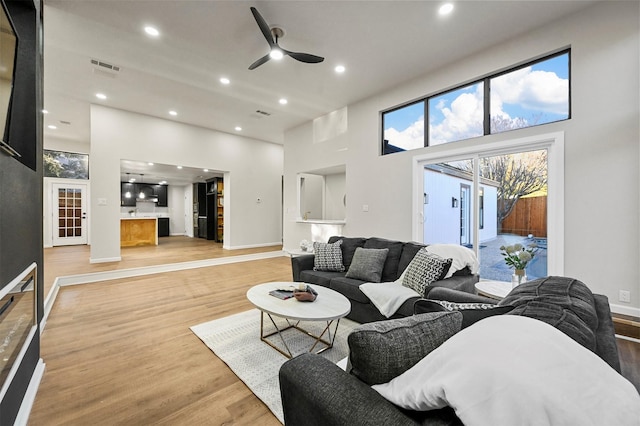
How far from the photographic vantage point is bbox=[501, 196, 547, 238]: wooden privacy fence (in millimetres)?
3371

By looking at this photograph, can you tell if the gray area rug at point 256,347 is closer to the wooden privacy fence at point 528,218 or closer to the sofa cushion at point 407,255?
the sofa cushion at point 407,255

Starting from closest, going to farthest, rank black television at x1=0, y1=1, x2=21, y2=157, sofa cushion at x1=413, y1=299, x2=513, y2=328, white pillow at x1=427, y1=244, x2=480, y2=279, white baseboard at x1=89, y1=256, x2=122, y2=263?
sofa cushion at x1=413, y1=299, x2=513, y2=328
black television at x1=0, y1=1, x2=21, y2=157
white pillow at x1=427, y1=244, x2=480, y2=279
white baseboard at x1=89, y1=256, x2=122, y2=263

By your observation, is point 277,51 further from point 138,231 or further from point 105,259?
point 138,231

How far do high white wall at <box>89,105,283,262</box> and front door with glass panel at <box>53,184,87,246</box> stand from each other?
3.84m

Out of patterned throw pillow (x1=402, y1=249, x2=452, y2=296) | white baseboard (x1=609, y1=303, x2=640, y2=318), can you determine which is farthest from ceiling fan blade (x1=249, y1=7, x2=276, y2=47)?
white baseboard (x1=609, y1=303, x2=640, y2=318)

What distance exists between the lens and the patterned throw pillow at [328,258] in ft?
11.2

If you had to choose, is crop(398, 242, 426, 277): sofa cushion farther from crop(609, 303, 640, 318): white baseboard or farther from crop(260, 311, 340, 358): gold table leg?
crop(609, 303, 640, 318): white baseboard

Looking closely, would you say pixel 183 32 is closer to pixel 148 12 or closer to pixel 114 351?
pixel 148 12

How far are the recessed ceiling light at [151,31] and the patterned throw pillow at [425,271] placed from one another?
4161mm

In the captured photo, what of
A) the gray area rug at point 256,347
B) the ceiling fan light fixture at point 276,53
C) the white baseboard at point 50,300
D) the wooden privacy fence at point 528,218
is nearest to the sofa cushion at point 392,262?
the gray area rug at point 256,347

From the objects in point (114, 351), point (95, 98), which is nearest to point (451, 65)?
point (114, 351)

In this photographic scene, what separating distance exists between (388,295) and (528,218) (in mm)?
2413

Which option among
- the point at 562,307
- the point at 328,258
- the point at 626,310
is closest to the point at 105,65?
the point at 328,258

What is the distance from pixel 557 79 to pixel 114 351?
18.2 ft
